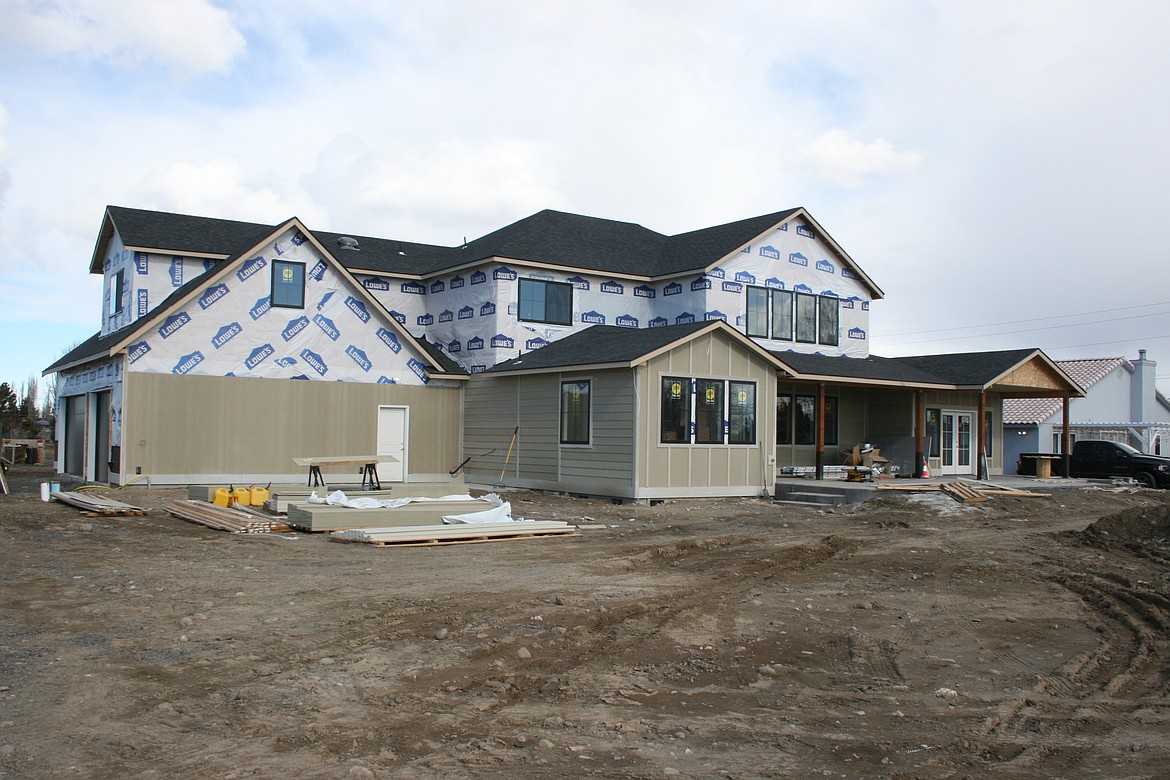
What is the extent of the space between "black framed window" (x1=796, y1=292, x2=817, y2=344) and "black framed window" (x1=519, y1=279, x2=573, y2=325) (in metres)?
6.66

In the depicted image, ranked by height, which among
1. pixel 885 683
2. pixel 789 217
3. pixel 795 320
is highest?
pixel 789 217

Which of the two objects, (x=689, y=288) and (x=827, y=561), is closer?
(x=827, y=561)

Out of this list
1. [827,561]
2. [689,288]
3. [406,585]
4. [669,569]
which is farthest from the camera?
[689,288]

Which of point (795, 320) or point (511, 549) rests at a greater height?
point (795, 320)

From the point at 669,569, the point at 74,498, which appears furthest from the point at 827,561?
the point at 74,498

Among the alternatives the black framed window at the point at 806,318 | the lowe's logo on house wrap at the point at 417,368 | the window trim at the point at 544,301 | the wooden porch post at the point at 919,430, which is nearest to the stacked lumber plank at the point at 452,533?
the lowe's logo on house wrap at the point at 417,368

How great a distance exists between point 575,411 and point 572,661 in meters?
14.9

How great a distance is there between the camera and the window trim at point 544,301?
84.8ft

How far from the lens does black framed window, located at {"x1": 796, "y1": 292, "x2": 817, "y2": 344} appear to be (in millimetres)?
28062

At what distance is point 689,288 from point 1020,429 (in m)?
18.5

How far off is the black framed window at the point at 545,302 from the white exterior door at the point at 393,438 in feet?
13.5

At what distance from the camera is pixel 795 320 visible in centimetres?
2795

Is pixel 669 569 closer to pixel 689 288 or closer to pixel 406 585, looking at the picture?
pixel 406 585

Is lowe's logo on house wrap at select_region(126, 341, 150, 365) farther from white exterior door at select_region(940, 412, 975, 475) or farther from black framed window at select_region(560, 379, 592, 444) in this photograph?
white exterior door at select_region(940, 412, 975, 475)
